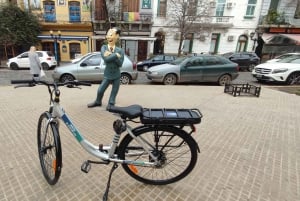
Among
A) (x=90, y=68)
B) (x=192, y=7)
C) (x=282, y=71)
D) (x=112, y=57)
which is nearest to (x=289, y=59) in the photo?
(x=282, y=71)

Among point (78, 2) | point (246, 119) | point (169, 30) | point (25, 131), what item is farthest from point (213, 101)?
point (78, 2)

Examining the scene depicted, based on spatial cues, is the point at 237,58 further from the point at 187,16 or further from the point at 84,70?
the point at 84,70

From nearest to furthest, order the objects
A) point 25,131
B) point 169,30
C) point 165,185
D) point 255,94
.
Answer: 1. point 165,185
2. point 25,131
3. point 255,94
4. point 169,30

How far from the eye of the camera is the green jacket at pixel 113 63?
14.3ft

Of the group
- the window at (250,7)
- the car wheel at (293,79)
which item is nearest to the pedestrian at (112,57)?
the car wheel at (293,79)

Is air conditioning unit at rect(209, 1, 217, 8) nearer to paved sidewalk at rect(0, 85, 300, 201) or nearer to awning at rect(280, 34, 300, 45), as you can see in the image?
awning at rect(280, 34, 300, 45)

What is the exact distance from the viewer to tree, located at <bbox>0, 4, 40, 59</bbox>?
57.3 ft

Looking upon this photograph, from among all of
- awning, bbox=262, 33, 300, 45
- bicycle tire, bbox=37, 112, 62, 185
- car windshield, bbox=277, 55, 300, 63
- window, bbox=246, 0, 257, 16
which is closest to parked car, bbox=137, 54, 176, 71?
car windshield, bbox=277, 55, 300, 63

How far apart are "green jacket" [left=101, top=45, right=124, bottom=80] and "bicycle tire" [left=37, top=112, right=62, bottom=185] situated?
2.29 metres

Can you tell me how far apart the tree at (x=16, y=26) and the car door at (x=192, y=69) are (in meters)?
16.4

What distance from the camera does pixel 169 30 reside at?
66.3ft

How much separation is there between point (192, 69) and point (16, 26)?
1730 centimetres

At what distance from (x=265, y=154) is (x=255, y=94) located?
4.51 m

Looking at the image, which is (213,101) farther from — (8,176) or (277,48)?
(277,48)
